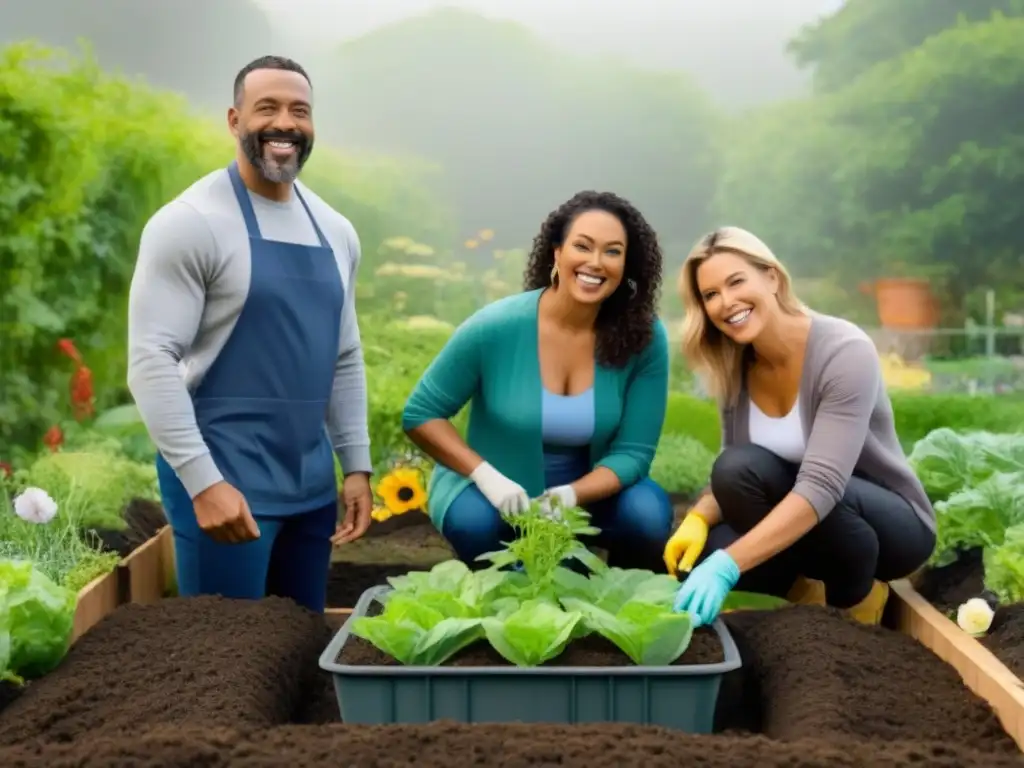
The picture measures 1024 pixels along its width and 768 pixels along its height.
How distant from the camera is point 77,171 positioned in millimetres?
4516

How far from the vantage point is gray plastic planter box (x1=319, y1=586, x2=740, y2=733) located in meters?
1.91

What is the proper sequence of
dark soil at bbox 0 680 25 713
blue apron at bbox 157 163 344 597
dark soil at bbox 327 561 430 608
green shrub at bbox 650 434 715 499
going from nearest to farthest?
dark soil at bbox 0 680 25 713 < blue apron at bbox 157 163 344 597 < dark soil at bbox 327 561 430 608 < green shrub at bbox 650 434 715 499

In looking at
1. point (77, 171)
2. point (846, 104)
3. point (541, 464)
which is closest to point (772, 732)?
point (541, 464)

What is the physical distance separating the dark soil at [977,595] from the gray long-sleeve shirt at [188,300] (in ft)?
5.26

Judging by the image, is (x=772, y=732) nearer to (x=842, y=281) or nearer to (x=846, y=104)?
(x=842, y=281)

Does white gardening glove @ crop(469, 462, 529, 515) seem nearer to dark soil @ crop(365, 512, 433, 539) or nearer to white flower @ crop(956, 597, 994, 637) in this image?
white flower @ crop(956, 597, 994, 637)

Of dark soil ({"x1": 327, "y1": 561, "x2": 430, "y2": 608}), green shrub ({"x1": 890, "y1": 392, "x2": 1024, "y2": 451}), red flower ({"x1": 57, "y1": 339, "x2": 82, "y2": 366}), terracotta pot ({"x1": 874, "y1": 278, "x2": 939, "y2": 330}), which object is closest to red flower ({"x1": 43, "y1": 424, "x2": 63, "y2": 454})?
red flower ({"x1": 57, "y1": 339, "x2": 82, "y2": 366})

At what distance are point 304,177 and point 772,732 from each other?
181 inches

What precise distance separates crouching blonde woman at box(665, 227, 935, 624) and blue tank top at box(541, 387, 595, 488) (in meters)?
0.28

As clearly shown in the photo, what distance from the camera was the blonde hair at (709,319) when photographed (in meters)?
2.58

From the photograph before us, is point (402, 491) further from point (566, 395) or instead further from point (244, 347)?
point (244, 347)

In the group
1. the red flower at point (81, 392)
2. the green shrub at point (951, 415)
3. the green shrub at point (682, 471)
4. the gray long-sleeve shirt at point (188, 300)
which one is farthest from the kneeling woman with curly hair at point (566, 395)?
the green shrub at point (951, 415)

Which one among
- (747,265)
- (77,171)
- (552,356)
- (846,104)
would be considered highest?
(846,104)

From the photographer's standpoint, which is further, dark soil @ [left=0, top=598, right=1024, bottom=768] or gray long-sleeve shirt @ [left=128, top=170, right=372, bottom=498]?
gray long-sleeve shirt @ [left=128, top=170, right=372, bottom=498]
